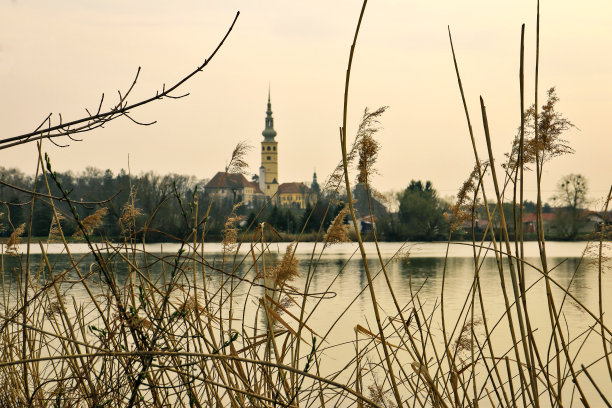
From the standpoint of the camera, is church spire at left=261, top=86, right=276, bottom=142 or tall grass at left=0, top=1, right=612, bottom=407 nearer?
tall grass at left=0, top=1, right=612, bottom=407

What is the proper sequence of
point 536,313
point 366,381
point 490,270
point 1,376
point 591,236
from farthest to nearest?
point 490,270 < point 536,313 < point 366,381 < point 1,376 < point 591,236

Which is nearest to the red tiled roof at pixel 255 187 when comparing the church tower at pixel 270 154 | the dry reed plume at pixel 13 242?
the church tower at pixel 270 154

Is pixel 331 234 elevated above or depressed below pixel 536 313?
above

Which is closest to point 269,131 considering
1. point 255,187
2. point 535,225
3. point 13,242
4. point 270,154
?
point 270,154

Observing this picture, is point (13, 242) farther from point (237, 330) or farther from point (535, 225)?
point (535, 225)

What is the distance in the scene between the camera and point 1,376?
2.69 metres

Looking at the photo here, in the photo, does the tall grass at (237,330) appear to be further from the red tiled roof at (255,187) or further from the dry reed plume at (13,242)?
the red tiled roof at (255,187)

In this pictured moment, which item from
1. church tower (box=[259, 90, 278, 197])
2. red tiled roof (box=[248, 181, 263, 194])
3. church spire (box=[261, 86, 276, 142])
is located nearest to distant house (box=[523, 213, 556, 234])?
red tiled roof (box=[248, 181, 263, 194])

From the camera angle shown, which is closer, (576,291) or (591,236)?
(591,236)

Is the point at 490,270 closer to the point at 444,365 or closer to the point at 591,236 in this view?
the point at 444,365

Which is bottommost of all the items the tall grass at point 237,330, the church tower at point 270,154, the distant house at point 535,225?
the tall grass at point 237,330

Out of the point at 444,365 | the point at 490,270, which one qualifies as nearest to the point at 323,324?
the point at 444,365

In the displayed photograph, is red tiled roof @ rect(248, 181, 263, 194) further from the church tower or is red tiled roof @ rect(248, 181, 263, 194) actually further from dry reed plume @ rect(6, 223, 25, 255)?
dry reed plume @ rect(6, 223, 25, 255)

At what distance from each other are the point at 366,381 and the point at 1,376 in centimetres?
403
